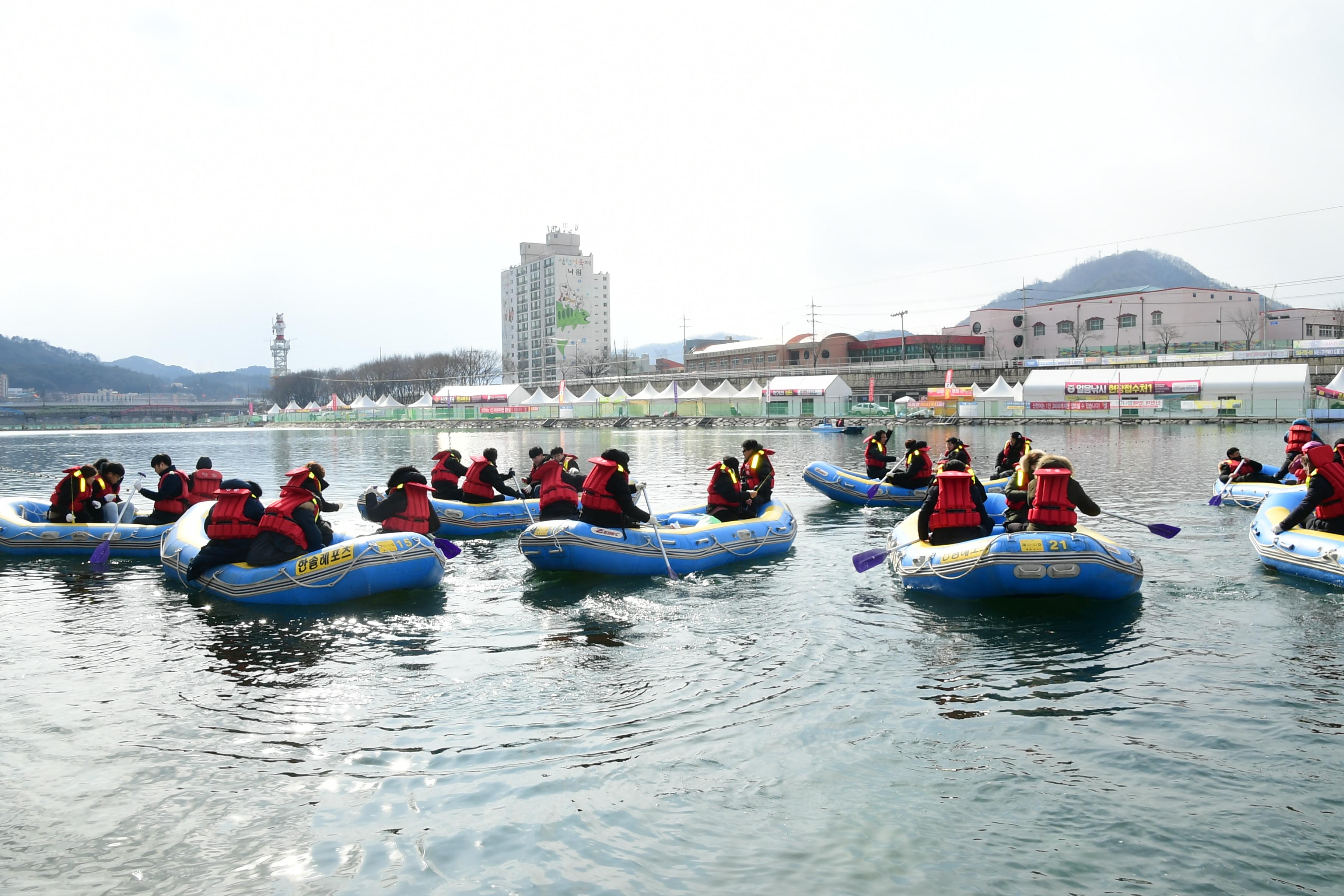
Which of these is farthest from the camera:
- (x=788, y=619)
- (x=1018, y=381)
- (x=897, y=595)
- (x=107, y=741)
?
(x=1018, y=381)

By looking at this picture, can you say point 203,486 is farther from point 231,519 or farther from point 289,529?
point 289,529

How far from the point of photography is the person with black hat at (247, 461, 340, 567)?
11.4 metres

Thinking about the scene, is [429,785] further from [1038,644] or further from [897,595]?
[897,595]

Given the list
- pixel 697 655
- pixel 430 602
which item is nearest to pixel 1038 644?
pixel 697 655

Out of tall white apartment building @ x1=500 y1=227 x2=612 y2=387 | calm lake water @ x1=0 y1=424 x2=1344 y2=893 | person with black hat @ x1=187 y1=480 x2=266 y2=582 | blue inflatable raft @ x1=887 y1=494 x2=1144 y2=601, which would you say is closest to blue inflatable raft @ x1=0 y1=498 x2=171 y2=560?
calm lake water @ x1=0 y1=424 x2=1344 y2=893

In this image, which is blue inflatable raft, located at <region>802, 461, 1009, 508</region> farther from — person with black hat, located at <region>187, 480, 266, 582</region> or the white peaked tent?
the white peaked tent

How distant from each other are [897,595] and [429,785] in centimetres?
715

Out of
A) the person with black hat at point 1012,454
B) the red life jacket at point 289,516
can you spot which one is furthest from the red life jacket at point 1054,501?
the red life jacket at point 289,516

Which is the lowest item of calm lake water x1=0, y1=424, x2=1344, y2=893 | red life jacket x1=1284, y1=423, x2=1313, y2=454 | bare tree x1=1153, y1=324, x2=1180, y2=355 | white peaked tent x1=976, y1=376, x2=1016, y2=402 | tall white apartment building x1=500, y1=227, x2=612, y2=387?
calm lake water x1=0, y1=424, x2=1344, y2=893

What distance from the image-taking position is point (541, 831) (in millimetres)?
5656

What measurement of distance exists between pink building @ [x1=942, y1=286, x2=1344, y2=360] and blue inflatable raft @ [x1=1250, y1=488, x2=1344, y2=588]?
81.3 metres

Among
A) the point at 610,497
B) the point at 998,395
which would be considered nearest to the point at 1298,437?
the point at 610,497

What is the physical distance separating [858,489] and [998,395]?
5095cm

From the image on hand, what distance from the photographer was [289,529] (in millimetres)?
11578
